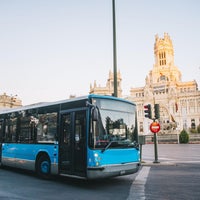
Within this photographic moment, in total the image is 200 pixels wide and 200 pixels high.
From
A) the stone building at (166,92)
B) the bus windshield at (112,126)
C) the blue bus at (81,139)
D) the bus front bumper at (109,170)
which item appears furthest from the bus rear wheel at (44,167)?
the stone building at (166,92)

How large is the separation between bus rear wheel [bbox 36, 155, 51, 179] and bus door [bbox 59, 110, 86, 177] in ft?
2.88

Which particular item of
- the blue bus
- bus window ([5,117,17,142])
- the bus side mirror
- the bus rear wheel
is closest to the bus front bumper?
the blue bus

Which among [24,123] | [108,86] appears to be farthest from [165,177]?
[108,86]

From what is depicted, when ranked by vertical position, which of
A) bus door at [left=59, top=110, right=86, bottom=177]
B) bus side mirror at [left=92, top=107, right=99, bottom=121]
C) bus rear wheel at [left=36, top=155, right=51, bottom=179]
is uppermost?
bus side mirror at [left=92, top=107, right=99, bottom=121]

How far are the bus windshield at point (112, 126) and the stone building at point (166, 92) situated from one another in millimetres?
77660

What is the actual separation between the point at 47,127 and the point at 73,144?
157cm

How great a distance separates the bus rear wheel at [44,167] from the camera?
26.9 feet

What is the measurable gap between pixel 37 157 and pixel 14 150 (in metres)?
1.58

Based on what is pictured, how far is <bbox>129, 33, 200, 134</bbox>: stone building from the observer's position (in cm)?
9462

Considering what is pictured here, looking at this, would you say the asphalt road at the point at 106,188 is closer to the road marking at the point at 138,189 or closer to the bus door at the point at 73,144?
the road marking at the point at 138,189

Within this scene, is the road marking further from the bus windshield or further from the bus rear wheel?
the bus rear wheel

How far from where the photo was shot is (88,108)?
6977 millimetres

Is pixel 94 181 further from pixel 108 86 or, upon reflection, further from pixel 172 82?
pixel 108 86

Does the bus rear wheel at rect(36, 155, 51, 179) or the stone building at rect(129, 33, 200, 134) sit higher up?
the stone building at rect(129, 33, 200, 134)
